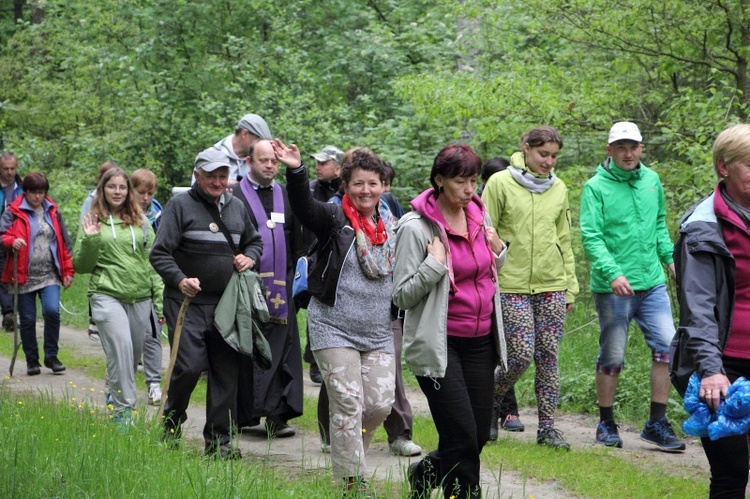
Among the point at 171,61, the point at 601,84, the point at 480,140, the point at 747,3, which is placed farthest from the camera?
the point at 171,61

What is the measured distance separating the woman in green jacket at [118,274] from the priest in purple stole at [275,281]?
914 mm

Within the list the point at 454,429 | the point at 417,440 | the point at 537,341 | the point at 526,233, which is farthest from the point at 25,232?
the point at 454,429

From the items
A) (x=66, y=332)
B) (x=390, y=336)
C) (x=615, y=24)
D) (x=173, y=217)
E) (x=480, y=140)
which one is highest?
(x=615, y=24)

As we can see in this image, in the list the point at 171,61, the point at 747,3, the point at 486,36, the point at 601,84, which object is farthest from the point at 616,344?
the point at 171,61

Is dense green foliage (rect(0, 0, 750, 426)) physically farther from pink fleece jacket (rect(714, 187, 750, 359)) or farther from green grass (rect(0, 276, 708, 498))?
pink fleece jacket (rect(714, 187, 750, 359))

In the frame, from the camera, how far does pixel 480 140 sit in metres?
13.2

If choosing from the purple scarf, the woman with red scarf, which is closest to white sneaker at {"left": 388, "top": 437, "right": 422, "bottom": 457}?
the purple scarf

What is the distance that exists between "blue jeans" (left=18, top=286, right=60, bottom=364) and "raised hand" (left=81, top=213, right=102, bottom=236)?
3.47 m

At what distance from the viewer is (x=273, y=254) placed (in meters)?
8.26

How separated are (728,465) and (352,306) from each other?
2.22 metres

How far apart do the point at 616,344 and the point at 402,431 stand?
1.70 meters

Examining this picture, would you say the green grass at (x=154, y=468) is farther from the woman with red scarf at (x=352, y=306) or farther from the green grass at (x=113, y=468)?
the woman with red scarf at (x=352, y=306)

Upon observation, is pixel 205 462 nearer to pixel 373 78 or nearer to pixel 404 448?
pixel 404 448

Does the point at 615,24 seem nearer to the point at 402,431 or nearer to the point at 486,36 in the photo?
the point at 486,36
